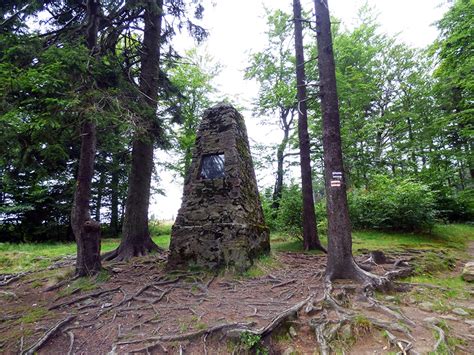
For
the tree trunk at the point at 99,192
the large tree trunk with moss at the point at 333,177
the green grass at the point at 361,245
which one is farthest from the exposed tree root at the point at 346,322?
the tree trunk at the point at 99,192

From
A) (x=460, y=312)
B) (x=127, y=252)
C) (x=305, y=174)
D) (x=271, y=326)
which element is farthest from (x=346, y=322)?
(x=127, y=252)

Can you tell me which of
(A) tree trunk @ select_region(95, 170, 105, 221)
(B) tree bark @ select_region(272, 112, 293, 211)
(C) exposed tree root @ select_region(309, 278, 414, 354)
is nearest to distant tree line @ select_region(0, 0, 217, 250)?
(A) tree trunk @ select_region(95, 170, 105, 221)

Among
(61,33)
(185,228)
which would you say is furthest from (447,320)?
(61,33)

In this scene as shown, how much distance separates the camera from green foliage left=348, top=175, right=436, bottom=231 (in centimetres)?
958

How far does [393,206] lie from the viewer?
10.1 metres

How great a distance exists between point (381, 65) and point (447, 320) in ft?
57.2

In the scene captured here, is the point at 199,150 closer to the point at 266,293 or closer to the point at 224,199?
the point at 224,199

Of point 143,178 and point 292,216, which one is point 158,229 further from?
point 292,216

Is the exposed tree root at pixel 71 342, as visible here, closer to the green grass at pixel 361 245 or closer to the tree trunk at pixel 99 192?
the green grass at pixel 361 245

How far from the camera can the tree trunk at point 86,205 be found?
520 centimetres

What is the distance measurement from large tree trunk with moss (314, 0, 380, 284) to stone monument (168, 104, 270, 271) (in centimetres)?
186

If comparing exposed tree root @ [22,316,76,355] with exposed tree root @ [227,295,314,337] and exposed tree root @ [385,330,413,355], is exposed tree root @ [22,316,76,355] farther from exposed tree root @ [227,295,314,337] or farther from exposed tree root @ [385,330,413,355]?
exposed tree root @ [385,330,413,355]

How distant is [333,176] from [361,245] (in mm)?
4772

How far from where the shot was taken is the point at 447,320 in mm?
A: 3172
